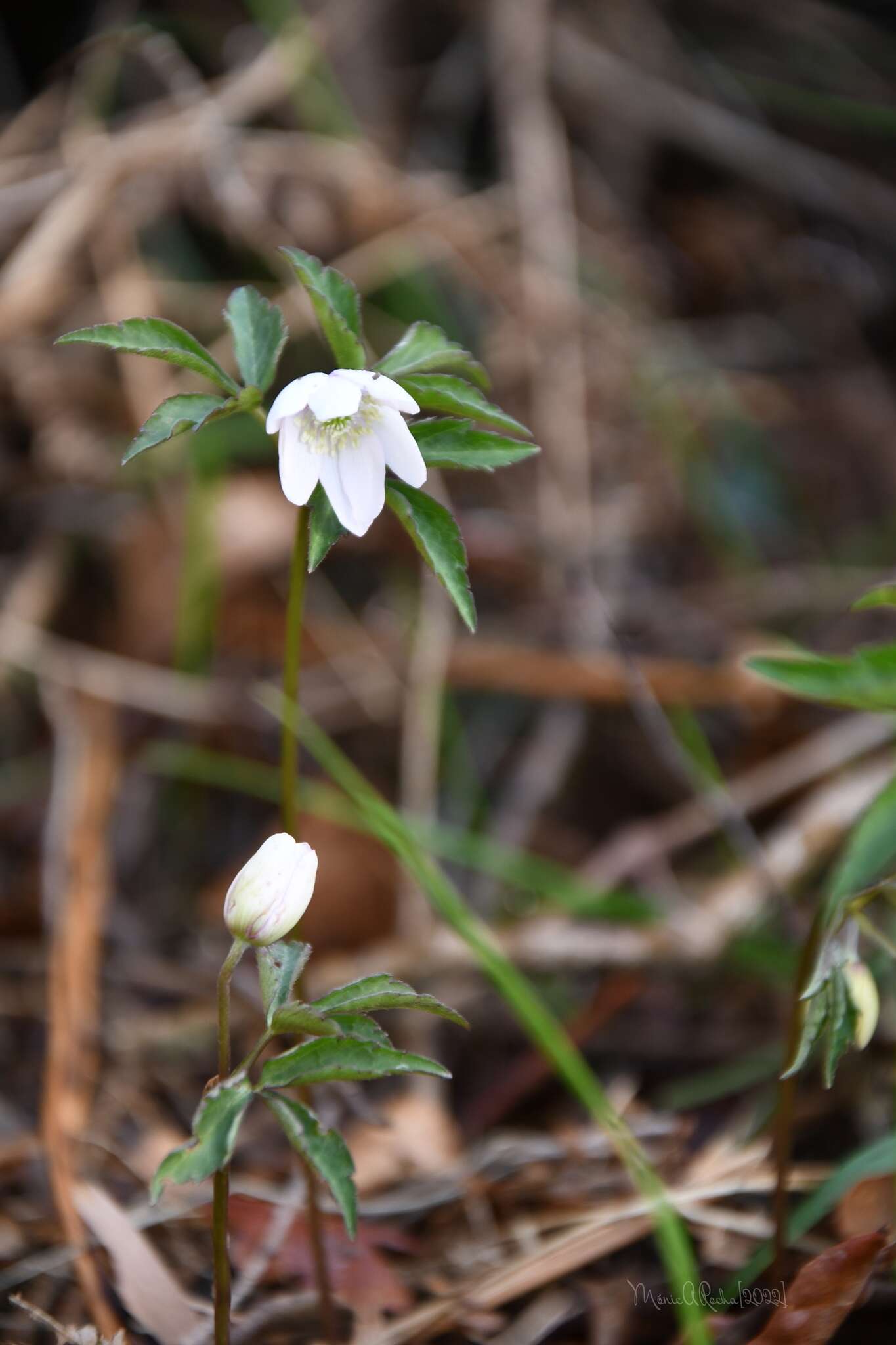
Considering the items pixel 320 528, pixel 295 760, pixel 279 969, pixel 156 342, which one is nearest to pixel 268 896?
pixel 279 969

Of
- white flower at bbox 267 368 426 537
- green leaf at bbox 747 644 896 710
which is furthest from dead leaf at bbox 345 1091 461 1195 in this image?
white flower at bbox 267 368 426 537

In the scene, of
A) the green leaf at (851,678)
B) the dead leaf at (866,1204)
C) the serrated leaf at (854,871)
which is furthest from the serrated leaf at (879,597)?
the dead leaf at (866,1204)

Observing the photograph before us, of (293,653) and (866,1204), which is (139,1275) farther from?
(866,1204)

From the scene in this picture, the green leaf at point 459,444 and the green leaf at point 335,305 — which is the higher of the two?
the green leaf at point 335,305

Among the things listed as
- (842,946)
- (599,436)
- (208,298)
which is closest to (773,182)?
(599,436)

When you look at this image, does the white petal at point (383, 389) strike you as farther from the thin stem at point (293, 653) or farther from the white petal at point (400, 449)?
the thin stem at point (293, 653)

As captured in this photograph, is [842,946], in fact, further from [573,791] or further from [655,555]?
[655,555]
